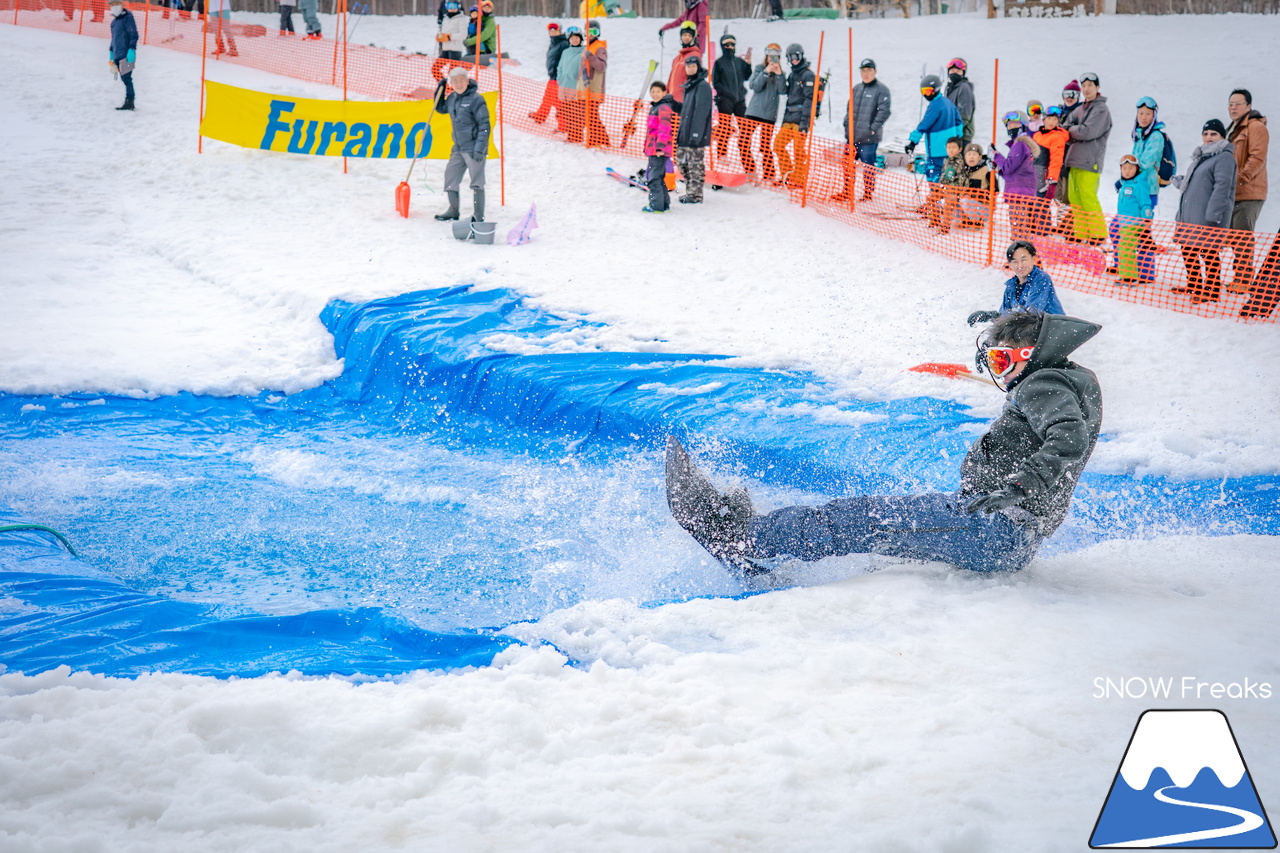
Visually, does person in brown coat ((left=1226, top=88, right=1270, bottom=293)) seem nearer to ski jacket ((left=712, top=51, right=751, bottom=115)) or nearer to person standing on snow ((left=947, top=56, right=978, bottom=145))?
person standing on snow ((left=947, top=56, right=978, bottom=145))

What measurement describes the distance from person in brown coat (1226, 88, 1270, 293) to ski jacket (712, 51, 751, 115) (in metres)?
5.80

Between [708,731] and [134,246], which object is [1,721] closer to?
[708,731]

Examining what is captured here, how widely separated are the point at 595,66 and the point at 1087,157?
6.56 metres

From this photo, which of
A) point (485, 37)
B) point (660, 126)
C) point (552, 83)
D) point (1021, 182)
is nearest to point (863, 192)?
point (1021, 182)

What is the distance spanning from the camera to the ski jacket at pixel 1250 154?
25.9 ft

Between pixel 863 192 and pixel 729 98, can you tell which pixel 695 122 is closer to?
pixel 729 98

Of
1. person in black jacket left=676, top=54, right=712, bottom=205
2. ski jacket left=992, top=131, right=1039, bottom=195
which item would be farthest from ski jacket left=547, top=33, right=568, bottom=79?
ski jacket left=992, top=131, right=1039, bottom=195

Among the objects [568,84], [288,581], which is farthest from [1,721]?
[568,84]

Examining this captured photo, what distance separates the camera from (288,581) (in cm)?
464

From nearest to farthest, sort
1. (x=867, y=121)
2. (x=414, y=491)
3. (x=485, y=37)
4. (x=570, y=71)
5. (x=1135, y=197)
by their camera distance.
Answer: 1. (x=414, y=491)
2. (x=1135, y=197)
3. (x=867, y=121)
4. (x=570, y=71)
5. (x=485, y=37)

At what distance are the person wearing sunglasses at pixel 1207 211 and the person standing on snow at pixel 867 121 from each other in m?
3.41

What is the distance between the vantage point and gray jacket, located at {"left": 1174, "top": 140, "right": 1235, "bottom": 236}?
783cm

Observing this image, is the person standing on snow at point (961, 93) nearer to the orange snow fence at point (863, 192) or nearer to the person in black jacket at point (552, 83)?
the orange snow fence at point (863, 192)

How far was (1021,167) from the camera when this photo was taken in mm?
9453
